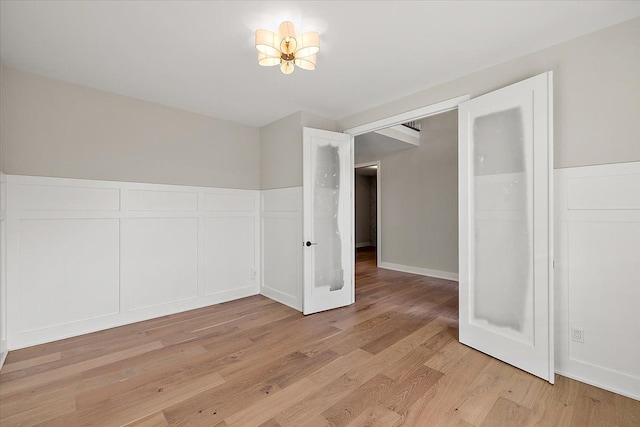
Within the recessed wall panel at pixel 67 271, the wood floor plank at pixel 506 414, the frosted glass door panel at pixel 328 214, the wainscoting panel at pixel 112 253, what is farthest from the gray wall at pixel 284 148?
the wood floor plank at pixel 506 414

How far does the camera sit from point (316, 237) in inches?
139

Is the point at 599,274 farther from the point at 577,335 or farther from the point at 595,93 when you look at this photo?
the point at 595,93

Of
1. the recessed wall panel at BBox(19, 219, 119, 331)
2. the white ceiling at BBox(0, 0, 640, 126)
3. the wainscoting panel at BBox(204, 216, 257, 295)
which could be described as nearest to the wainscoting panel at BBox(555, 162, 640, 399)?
the white ceiling at BBox(0, 0, 640, 126)

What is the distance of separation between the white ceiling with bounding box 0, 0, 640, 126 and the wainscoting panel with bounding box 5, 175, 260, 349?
1204 millimetres

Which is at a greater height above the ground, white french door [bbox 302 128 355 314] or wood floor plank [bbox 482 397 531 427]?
white french door [bbox 302 128 355 314]

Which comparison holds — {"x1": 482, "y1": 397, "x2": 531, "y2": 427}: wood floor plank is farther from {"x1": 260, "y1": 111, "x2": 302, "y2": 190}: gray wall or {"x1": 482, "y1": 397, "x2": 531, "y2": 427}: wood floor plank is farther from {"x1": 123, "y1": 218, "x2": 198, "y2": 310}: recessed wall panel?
{"x1": 123, "y1": 218, "x2": 198, "y2": 310}: recessed wall panel

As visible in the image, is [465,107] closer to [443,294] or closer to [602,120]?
[602,120]

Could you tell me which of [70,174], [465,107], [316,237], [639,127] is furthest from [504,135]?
[70,174]

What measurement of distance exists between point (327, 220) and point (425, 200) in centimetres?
278

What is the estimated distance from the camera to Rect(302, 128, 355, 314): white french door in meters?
3.45

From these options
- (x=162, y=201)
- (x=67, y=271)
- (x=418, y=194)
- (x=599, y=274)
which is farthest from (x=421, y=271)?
(x=67, y=271)

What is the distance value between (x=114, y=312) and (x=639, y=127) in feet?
15.9

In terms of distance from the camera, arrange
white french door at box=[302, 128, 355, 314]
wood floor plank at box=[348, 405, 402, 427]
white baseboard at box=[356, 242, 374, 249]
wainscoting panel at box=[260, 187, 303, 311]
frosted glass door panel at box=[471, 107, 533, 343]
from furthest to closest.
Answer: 1. white baseboard at box=[356, 242, 374, 249]
2. wainscoting panel at box=[260, 187, 303, 311]
3. white french door at box=[302, 128, 355, 314]
4. frosted glass door panel at box=[471, 107, 533, 343]
5. wood floor plank at box=[348, 405, 402, 427]

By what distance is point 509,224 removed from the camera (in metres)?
2.32
